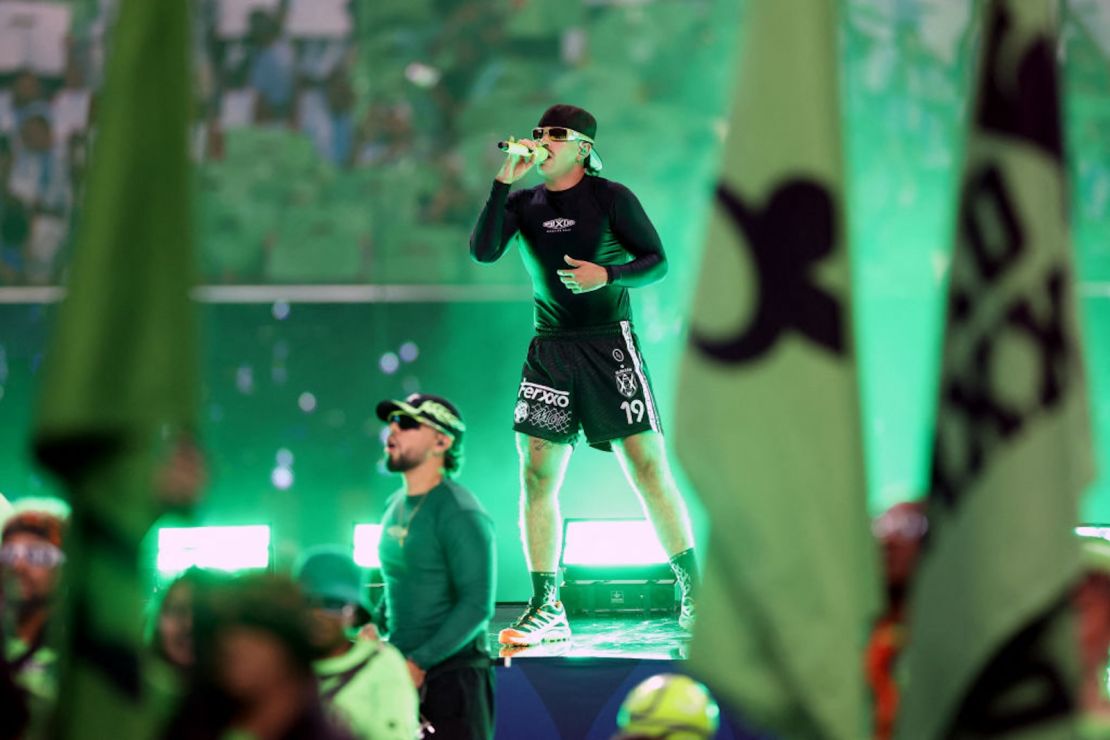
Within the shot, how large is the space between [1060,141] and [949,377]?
0.36 meters

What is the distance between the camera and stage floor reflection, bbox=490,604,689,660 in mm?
4891

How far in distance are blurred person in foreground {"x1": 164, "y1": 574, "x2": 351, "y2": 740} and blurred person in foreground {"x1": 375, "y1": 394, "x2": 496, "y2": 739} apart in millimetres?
1662

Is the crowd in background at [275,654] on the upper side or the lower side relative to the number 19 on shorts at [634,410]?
lower

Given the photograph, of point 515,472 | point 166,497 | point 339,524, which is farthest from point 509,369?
point 166,497

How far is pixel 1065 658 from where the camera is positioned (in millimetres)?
1841

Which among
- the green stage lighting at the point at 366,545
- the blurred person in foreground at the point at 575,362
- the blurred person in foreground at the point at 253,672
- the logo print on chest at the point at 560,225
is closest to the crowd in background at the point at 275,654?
the blurred person in foreground at the point at 253,672

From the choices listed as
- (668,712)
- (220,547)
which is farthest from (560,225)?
(668,712)

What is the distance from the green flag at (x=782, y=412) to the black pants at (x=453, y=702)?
91.9 inches

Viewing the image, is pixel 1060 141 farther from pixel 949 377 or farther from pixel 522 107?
pixel 522 107

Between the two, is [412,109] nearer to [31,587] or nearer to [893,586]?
[31,587]

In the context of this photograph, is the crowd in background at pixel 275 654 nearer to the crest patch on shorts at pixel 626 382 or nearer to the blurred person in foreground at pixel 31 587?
the blurred person in foreground at pixel 31 587

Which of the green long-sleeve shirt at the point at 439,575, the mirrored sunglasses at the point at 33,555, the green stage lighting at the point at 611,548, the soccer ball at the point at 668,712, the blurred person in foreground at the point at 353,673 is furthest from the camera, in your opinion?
the green stage lighting at the point at 611,548

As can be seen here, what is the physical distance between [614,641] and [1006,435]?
3.49 metres

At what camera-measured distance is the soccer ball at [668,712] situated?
125 inches
